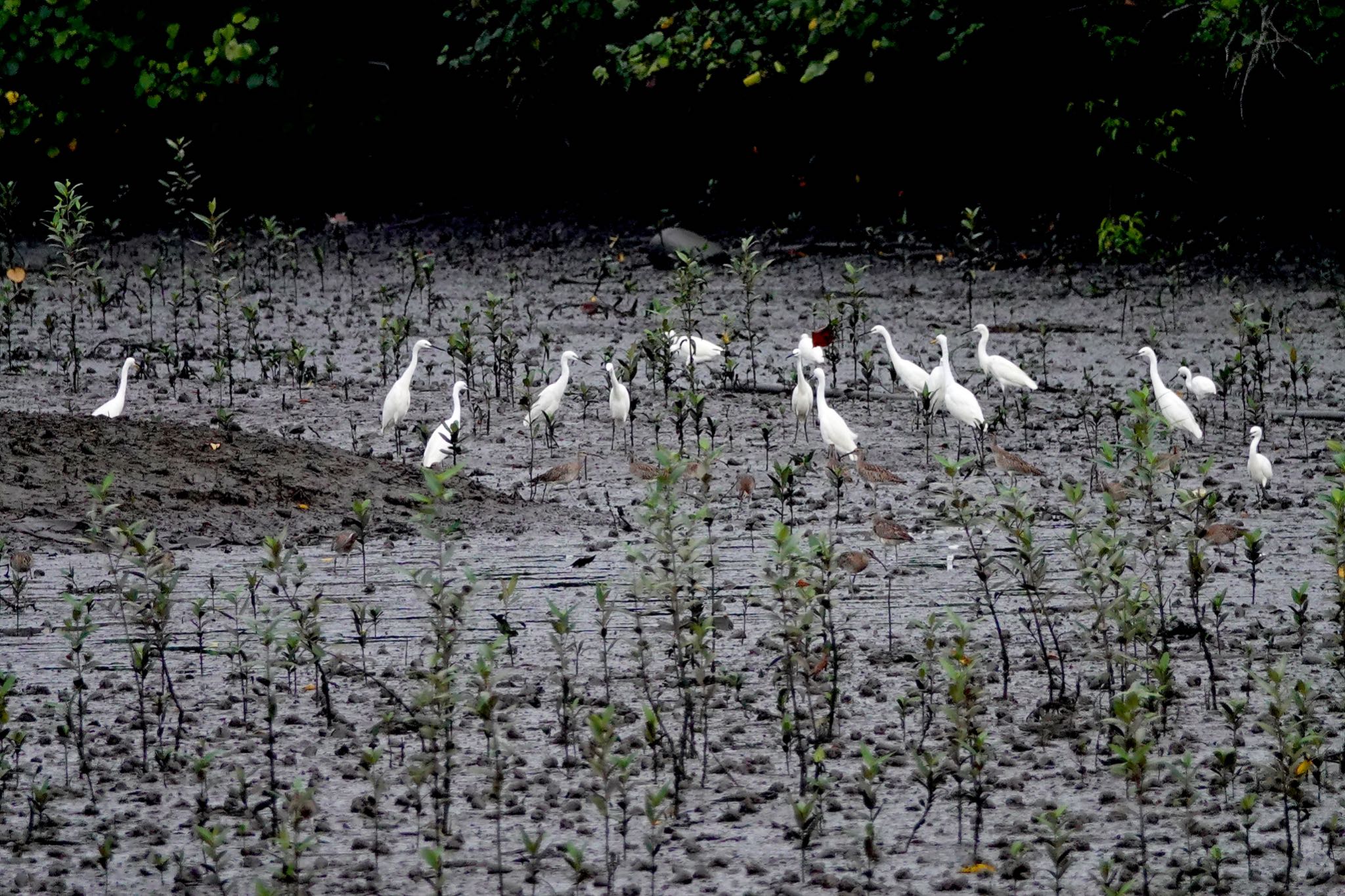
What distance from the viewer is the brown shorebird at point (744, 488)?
9.12 meters

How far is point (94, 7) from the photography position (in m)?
20.0

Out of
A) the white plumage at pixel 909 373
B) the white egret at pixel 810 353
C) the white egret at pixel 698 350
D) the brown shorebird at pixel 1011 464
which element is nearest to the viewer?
the brown shorebird at pixel 1011 464

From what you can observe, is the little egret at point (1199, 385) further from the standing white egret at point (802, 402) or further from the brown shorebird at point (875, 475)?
the brown shorebird at point (875, 475)

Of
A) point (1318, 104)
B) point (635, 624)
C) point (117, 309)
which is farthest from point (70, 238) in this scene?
point (1318, 104)

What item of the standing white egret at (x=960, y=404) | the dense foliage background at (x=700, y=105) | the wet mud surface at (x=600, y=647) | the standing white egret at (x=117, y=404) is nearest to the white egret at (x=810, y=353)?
the wet mud surface at (x=600, y=647)

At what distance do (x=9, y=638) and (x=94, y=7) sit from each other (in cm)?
1465

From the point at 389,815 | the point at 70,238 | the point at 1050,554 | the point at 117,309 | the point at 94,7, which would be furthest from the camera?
the point at 94,7

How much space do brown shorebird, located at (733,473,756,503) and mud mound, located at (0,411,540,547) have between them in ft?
4.06

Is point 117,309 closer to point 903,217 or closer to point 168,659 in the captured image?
point 903,217

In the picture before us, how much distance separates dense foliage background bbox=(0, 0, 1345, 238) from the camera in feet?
57.4

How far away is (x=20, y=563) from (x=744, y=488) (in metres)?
3.58

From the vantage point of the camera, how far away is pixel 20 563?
7.42 meters

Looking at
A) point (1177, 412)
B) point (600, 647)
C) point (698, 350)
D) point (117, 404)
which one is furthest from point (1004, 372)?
point (117, 404)

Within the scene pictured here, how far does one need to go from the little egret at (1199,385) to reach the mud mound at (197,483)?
4.97 meters
